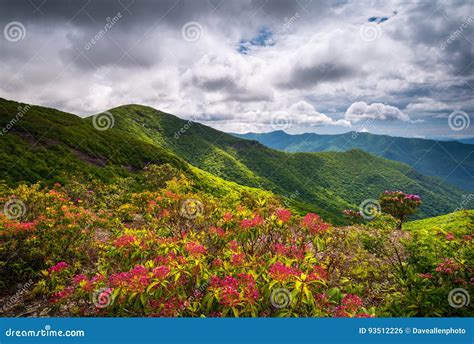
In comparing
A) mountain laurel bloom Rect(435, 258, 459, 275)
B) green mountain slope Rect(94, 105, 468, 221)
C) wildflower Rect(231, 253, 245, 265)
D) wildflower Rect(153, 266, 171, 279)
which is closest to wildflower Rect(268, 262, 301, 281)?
wildflower Rect(231, 253, 245, 265)

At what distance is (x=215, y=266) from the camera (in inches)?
203

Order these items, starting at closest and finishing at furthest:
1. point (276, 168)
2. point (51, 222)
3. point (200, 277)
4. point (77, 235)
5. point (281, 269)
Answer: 1. point (281, 269)
2. point (200, 277)
3. point (51, 222)
4. point (77, 235)
5. point (276, 168)

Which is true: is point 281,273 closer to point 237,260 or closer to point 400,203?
point 237,260

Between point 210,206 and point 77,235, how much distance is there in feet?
14.6

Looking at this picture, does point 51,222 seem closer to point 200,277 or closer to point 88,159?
point 200,277

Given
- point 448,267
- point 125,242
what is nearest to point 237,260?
point 125,242

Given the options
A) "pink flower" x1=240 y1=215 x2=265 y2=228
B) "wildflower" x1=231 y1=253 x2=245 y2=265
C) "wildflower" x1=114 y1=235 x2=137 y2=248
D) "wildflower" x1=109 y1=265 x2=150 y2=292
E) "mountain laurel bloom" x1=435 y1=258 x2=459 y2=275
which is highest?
"pink flower" x1=240 y1=215 x2=265 y2=228

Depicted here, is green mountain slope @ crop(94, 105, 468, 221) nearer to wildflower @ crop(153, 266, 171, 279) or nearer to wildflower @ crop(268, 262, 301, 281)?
wildflower @ crop(268, 262, 301, 281)

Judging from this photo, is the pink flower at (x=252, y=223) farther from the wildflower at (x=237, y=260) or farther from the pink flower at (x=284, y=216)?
the wildflower at (x=237, y=260)

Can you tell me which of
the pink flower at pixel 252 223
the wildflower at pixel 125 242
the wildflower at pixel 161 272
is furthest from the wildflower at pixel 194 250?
the wildflower at pixel 125 242

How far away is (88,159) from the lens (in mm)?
45000

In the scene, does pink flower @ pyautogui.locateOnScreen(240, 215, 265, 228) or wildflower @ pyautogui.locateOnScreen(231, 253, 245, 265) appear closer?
wildflower @ pyautogui.locateOnScreen(231, 253, 245, 265)

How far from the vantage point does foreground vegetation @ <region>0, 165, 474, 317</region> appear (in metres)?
4.26

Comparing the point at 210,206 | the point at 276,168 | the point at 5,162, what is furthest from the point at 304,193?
the point at 210,206
